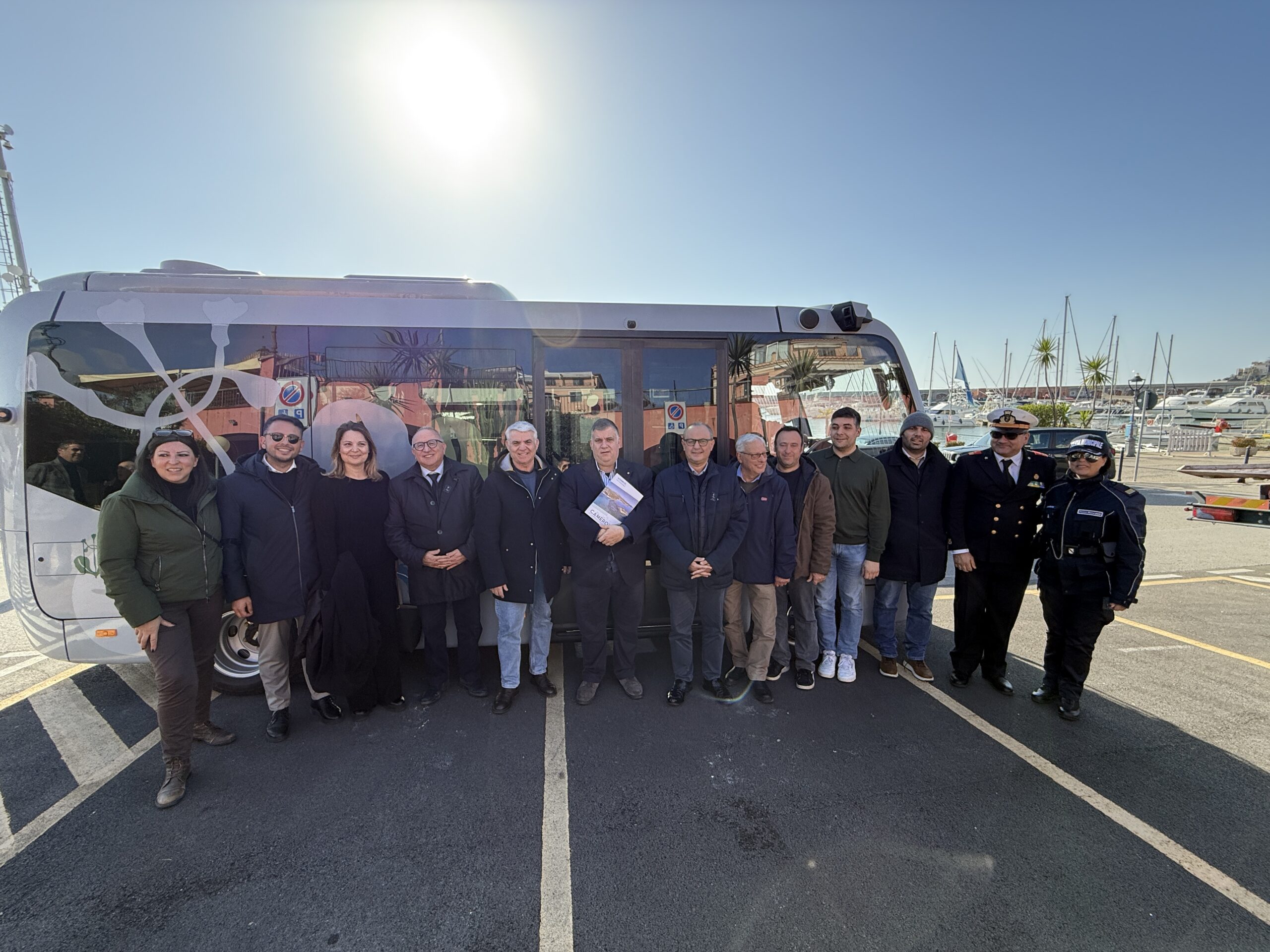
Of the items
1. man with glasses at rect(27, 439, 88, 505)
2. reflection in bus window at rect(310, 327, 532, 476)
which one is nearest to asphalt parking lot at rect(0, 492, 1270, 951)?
man with glasses at rect(27, 439, 88, 505)

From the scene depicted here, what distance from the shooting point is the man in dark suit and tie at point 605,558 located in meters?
3.74

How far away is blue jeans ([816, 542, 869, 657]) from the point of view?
4.17 meters

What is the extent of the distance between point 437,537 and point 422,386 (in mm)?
1185

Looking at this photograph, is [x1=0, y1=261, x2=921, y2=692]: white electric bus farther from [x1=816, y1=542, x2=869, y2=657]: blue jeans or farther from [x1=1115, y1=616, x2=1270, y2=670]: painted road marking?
[x1=1115, y1=616, x2=1270, y2=670]: painted road marking

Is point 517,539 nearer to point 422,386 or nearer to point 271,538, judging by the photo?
point 422,386

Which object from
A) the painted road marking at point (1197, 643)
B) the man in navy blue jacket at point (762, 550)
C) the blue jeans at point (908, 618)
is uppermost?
the man in navy blue jacket at point (762, 550)

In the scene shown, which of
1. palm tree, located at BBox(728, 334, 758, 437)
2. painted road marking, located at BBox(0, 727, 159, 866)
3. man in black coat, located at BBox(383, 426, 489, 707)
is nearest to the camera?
painted road marking, located at BBox(0, 727, 159, 866)

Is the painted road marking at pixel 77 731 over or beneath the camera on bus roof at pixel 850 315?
beneath

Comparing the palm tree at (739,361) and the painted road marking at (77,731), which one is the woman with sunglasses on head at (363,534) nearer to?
the painted road marking at (77,731)

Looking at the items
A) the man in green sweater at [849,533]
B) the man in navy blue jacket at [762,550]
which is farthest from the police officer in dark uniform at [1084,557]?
the man in navy blue jacket at [762,550]

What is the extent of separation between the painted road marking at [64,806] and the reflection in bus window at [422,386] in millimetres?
2176

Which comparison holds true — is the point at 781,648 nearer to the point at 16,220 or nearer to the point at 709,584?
the point at 709,584

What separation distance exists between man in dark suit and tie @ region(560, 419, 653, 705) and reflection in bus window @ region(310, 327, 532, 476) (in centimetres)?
76

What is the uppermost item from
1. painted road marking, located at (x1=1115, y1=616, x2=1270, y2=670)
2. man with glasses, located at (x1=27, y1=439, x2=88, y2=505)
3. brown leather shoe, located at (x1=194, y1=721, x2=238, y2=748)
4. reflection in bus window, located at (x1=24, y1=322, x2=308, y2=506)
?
reflection in bus window, located at (x1=24, y1=322, x2=308, y2=506)
